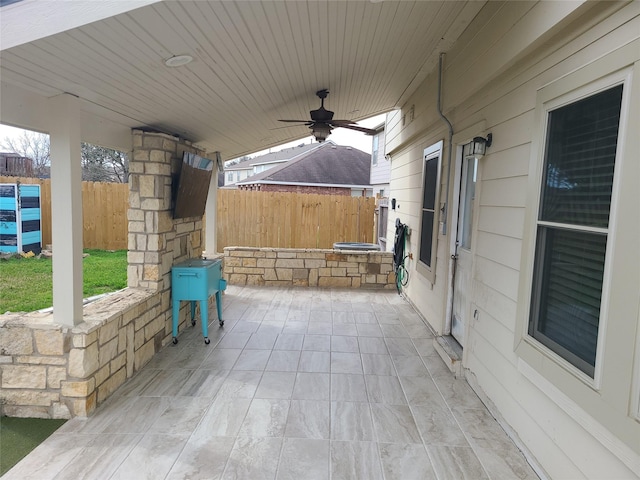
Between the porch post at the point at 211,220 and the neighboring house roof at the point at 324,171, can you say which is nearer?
the porch post at the point at 211,220

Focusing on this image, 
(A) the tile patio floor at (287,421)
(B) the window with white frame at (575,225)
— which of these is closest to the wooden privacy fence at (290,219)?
→ (A) the tile patio floor at (287,421)

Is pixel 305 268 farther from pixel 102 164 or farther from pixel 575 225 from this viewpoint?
pixel 102 164

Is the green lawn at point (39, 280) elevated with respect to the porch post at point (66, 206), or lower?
lower

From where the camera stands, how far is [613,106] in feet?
5.43

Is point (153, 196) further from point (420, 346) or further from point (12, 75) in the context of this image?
point (420, 346)

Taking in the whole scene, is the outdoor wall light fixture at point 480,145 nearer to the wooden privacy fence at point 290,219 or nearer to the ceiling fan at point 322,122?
the ceiling fan at point 322,122

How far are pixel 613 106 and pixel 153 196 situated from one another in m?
3.54

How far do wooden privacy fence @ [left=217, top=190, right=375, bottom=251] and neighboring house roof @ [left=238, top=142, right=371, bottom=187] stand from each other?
21.3 feet

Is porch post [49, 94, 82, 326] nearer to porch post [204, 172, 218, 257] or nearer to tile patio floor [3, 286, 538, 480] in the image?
tile patio floor [3, 286, 538, 480]

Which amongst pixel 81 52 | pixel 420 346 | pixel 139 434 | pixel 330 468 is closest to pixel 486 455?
pixel 330 468

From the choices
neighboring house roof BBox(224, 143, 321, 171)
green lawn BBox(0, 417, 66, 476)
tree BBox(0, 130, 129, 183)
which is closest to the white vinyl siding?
green lawn BBox(0, 417, 66, 476)

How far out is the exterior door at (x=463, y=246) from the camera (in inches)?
144

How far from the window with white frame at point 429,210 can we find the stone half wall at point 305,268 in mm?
1601

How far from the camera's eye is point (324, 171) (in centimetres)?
1596
